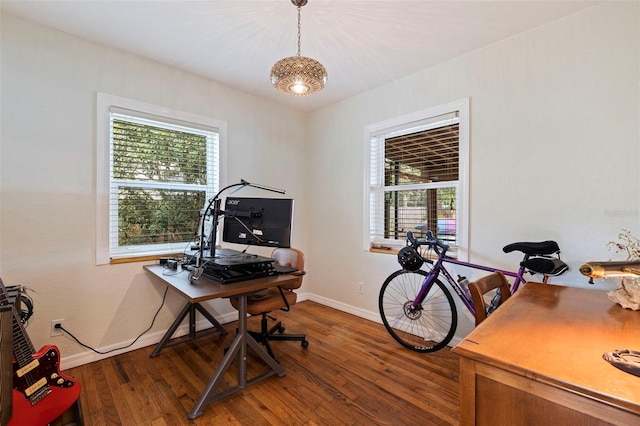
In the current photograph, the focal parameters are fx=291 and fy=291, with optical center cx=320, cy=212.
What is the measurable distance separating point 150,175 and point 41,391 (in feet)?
5.79

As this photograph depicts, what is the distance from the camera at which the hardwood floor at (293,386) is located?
172 cm

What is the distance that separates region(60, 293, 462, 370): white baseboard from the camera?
2.26m

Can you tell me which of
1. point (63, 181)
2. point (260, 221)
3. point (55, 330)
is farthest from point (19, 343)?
point (260, 221)

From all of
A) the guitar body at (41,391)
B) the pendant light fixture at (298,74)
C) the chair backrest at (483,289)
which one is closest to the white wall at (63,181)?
the guitar body at (41,391)

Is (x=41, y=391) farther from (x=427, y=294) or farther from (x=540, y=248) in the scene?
(x=540, y=248)

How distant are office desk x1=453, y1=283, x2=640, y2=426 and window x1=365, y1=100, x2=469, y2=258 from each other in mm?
1497

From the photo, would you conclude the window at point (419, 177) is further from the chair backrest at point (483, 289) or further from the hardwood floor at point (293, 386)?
the hardwood floor at point (293, 386)

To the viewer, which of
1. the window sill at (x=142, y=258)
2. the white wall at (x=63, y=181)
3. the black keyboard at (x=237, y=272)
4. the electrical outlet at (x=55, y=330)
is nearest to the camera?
the black keyboard at (x=237, y=272)

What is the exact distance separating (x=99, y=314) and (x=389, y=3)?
320cm

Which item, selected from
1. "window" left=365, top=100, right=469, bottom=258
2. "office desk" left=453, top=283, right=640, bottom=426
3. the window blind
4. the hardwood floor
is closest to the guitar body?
the hardwood floor

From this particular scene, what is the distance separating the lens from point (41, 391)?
145cm

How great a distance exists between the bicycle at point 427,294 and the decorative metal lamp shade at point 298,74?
1.51m

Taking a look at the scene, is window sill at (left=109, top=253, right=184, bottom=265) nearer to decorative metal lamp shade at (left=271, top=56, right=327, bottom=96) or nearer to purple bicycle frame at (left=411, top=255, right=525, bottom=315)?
decorative metal lamp shade at (left=271, top=56, right=327, bottom=96)

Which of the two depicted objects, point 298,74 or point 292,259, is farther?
point 292,259
